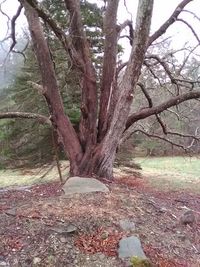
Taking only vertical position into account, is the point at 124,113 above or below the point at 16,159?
above

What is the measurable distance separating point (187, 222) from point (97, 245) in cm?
157

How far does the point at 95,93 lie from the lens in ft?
22.3

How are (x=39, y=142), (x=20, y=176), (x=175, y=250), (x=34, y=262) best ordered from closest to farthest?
(x=34, y=262) < (x=175, y=250) < (x=39, y=142) < (x=20, y=176)

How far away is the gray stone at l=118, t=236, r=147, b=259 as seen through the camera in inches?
153

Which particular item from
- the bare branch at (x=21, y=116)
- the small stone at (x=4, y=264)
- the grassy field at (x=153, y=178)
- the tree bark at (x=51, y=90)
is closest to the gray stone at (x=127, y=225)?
the small stone at (x=4, y=264)

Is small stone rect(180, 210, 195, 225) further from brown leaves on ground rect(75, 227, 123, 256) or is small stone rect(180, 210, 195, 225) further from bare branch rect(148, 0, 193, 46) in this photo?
bare branch rect(148, 0, 193, 46)

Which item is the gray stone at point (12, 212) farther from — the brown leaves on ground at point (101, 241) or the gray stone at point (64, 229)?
the brown leaves on ground at point (101, 241)

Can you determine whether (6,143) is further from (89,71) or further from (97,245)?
(97,245)

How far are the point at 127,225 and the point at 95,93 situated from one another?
9.91 feet

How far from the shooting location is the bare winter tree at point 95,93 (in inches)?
246

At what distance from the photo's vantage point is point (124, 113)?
6246mm

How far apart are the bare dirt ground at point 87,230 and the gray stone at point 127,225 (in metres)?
0.05

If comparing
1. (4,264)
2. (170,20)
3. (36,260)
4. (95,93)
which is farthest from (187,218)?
(170,20)

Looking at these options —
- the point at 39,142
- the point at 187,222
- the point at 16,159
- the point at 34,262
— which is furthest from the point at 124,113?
the point at 16,159
